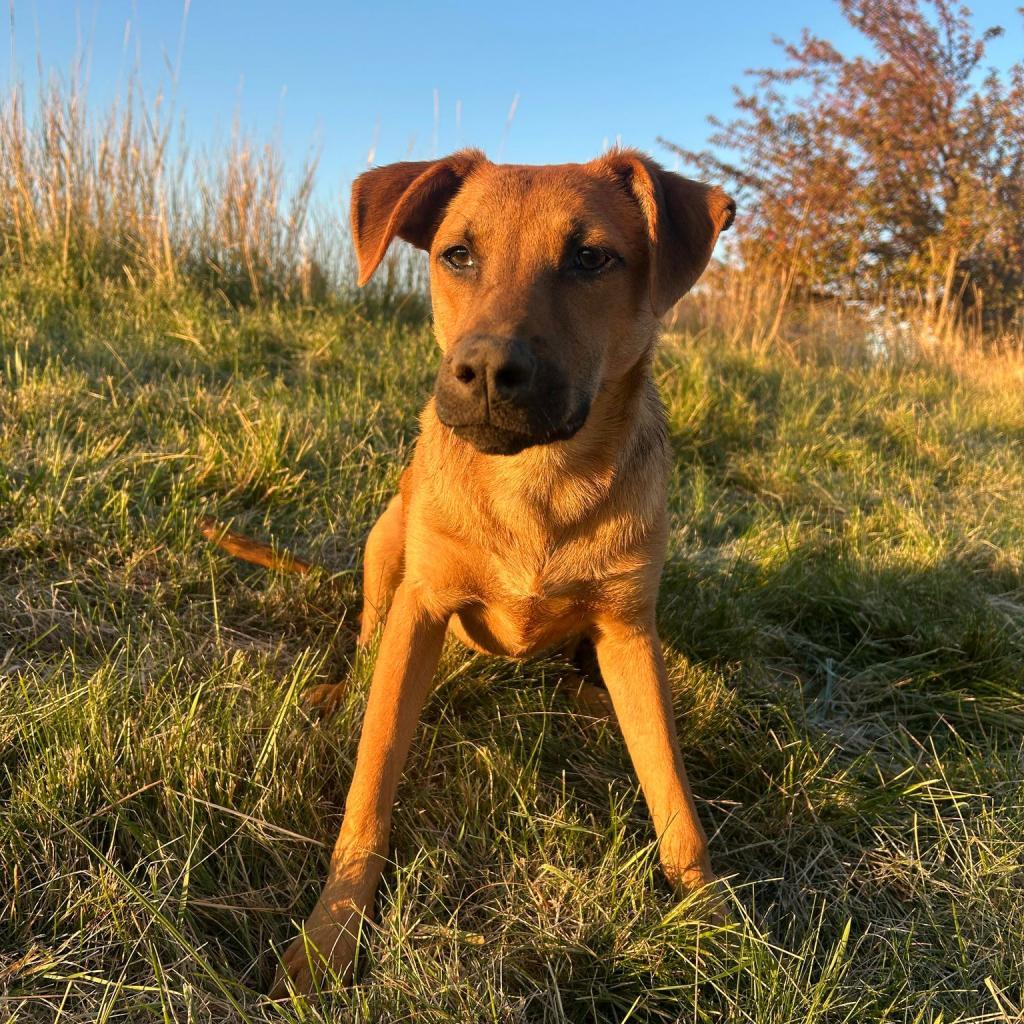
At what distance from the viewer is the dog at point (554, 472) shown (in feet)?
6.24

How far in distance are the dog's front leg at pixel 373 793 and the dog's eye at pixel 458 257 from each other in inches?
35.0

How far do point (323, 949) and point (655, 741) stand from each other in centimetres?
94

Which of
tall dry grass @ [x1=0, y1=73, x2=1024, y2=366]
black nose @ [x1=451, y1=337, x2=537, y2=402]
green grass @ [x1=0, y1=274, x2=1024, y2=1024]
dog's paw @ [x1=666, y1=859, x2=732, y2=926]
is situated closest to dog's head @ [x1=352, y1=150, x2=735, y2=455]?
black nose @ [x1=451, y1=337, x2=537, y2=402]

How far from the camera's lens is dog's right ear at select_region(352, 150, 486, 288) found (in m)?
2.25

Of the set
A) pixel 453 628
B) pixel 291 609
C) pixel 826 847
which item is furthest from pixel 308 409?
pixel 826 847

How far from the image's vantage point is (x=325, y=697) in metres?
2.48

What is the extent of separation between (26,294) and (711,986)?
584cm

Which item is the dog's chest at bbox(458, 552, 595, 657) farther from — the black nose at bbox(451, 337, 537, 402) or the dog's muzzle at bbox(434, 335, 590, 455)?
the black nose at bbox(451, 337, 537, 402)

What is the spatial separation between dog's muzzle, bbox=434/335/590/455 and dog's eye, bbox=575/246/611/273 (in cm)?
44

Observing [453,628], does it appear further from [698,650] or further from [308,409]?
[308,409]

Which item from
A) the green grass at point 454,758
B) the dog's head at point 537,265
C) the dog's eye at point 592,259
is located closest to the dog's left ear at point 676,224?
the dog's head at point 537,265

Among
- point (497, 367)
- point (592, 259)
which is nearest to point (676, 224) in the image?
point (592, 259)

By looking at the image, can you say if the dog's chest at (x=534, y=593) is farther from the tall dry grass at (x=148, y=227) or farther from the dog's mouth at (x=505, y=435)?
the tall dry grass at (x=148, y=227)

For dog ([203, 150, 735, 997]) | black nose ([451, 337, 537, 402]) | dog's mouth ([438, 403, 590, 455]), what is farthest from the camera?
dog ([203, 150, 735, 997])
